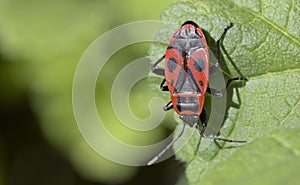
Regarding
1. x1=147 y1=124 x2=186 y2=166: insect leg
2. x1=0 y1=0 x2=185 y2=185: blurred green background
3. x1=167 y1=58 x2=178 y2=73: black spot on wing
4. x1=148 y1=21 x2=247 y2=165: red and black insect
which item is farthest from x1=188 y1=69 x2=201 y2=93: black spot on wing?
x1=0 y1=0 x2=185 y2=185: blurred green background

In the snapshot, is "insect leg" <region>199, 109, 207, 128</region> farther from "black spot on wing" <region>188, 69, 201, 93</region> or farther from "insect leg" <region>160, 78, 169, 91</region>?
"insect leg" <region>160, 78, 169, 91</region>

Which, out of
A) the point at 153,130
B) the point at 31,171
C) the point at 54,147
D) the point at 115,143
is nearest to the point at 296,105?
the point at 153,130

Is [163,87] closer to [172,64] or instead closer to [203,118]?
[172,64]

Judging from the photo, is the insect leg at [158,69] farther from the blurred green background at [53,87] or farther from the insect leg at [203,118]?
the blurred green background at [53,87]

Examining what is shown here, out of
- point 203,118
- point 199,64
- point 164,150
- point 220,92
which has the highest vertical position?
point 199,64

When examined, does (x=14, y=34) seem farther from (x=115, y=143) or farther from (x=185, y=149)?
(x=185, y=149)

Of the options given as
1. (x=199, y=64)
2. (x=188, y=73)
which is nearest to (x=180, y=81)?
(x=188, y=73)

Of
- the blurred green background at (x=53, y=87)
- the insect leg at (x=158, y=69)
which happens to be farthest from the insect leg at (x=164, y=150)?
the insect leg at (x=158, y=69)
